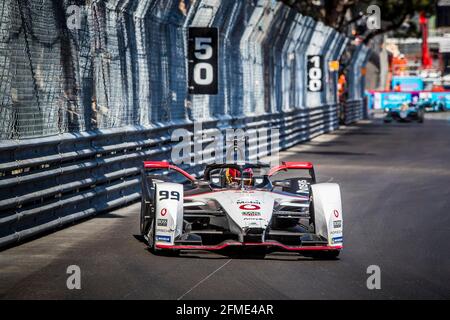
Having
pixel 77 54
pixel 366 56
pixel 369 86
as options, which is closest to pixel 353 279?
pixel 77 54

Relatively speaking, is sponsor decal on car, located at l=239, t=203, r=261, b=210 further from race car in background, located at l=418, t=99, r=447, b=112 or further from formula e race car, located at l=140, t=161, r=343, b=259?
race car in background, located at l=418, t=99, r=447, b=112

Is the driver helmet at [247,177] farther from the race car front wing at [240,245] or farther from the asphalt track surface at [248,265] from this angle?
the race car front wing at [240,245]

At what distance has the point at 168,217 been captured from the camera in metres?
10.6

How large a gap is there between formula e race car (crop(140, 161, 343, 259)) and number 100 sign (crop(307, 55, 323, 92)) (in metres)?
22.7

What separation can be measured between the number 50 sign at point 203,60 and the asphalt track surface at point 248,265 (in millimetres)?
2861

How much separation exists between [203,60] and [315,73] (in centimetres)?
1691

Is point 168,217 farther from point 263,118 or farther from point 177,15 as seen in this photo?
point 263,118

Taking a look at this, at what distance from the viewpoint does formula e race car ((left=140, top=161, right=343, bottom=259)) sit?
10.5m

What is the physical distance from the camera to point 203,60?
60.1ft

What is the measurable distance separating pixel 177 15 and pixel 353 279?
955 cm

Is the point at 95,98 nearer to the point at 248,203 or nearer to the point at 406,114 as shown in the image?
the point at 248,203

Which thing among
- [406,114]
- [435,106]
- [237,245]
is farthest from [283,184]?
[435,106]

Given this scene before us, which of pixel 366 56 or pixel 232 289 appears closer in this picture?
pixel 232 289
